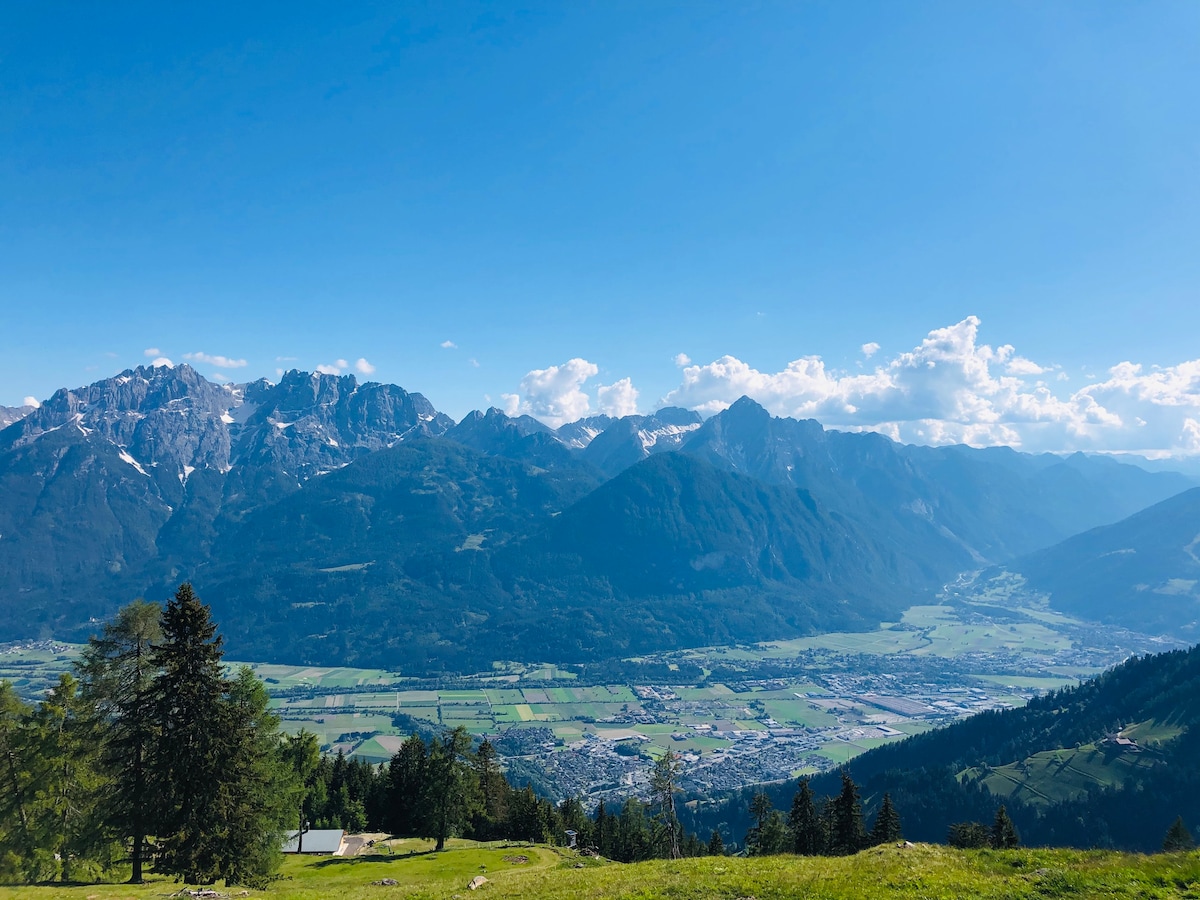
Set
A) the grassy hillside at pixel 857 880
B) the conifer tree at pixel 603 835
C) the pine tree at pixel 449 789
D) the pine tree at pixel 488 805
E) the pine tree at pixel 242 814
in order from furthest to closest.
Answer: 1. the conifer tree at pixel 603 835
2. the pine tree at pixel 488 805
3. the pine tree at pixel 449 789
4. the pine tree at pixel 242 814
5. the grassy hillside at pixel 857 880

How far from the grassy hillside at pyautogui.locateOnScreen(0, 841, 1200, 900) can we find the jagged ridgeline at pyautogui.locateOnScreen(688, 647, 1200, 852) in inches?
4350

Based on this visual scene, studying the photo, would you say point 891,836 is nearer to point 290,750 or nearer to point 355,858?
point 355,858

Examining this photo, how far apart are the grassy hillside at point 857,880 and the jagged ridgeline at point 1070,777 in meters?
110

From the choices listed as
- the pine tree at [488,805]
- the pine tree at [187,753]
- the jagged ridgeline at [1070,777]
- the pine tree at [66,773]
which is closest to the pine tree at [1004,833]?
the jagged ridgeline at [1070,777]

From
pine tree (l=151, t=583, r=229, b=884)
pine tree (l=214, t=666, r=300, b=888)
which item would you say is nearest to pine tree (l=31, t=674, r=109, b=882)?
pine tree (l=151, t=583, r=229, b=884)

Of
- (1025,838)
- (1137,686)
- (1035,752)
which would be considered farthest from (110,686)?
(1137,686)

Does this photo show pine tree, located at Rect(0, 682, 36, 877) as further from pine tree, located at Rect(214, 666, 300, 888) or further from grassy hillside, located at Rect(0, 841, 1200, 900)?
pine tree, located at Rect(214, 666, 300, 888)

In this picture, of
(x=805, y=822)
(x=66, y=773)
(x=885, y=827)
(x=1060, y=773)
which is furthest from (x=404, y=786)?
(x=1060, y=773)

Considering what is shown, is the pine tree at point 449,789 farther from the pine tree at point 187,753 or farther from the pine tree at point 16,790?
the pine tree at point 16,790

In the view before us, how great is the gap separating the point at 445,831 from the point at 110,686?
38692 mm

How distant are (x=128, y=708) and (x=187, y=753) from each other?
4.79 m

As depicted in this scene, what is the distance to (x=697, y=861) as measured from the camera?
3278 cm

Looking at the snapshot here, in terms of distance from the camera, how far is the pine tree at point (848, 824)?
231 feet

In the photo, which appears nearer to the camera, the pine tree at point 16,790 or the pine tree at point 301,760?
the pine tree at point 16,790
